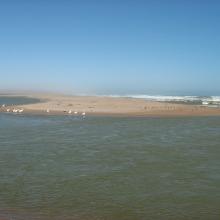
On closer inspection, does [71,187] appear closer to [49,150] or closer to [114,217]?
[114,217]

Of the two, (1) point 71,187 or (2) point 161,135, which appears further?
(2) point 161,135

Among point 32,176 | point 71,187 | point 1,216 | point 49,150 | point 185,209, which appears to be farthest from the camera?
point 49,150

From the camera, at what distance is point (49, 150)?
719 inches

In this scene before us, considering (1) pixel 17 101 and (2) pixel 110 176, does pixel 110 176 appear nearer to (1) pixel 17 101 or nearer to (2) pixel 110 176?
(2) pixel 110 176

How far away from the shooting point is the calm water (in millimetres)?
10453

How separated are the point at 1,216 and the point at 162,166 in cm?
645

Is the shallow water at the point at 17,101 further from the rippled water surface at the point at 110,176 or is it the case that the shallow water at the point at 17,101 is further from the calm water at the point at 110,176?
the calm water at the point at 110,176

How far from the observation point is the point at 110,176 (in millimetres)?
13469

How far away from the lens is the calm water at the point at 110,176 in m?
10.5

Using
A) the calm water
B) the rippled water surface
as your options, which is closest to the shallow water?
the rippled water surface

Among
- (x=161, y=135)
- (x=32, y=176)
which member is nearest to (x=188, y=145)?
(x=161, y=135)

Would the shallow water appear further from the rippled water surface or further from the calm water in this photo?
the calm water

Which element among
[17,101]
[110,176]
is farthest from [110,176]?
[17,101]

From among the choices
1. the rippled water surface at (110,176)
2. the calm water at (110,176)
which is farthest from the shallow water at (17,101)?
the calm water at (110,176)
